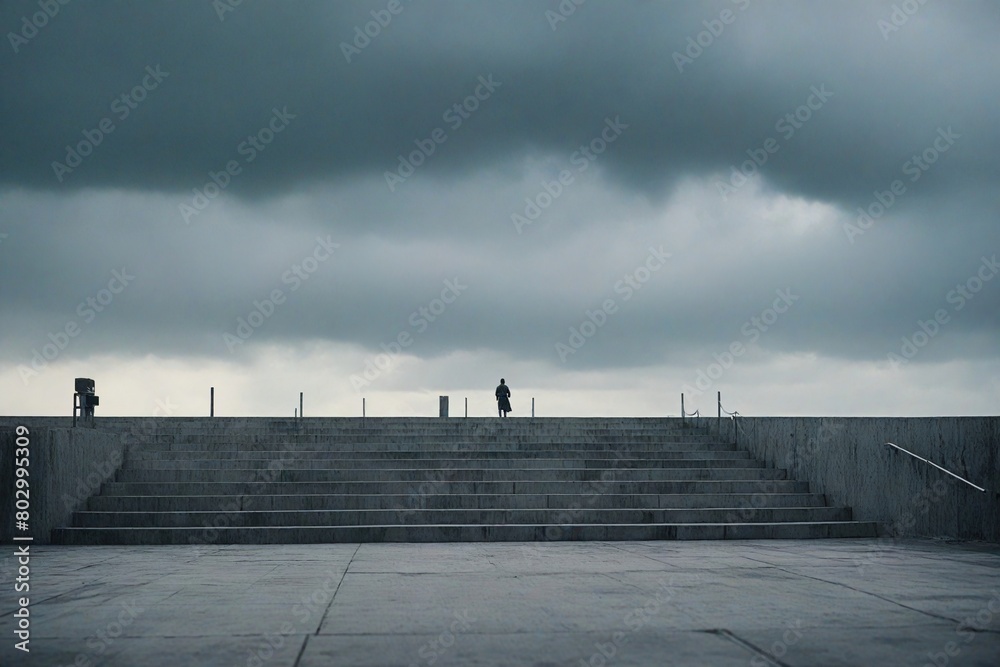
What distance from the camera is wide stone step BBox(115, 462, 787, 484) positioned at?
1623 cm

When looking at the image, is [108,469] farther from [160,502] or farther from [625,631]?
[625,631]

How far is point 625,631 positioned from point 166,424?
15.7 meters

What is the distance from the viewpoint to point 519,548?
12250mm

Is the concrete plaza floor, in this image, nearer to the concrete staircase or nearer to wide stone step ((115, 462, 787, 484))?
the concrete staircase

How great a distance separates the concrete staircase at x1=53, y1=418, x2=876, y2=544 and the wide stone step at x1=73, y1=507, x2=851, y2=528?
20 millimetres

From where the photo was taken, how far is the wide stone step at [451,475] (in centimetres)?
1623

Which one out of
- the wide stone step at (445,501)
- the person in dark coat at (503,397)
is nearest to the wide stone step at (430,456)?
the wide stone step at (445,501)

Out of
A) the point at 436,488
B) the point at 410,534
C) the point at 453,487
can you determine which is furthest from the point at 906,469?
the point at 410,534

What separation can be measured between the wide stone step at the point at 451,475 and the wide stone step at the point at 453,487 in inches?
12.7

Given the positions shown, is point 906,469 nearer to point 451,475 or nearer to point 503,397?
point 451,475

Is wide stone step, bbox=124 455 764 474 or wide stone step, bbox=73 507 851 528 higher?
wide stone step, bbox=124 455 764 474

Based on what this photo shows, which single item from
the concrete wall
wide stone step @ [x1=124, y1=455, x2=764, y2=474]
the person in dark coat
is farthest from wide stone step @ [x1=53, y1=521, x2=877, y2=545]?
the person in dark coat

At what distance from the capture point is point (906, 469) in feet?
48.5

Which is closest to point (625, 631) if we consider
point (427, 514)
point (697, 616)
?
point (697, 616)
